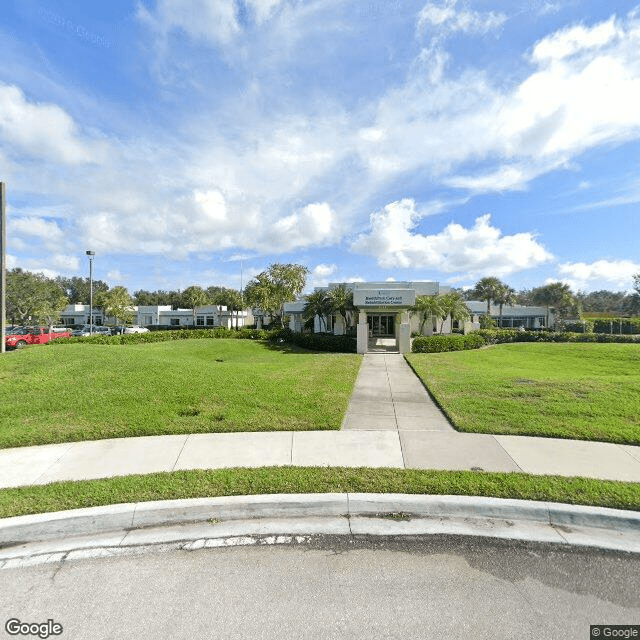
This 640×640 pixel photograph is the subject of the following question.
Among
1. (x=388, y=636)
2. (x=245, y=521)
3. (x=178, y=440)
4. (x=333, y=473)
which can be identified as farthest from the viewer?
(x=178, y=440)

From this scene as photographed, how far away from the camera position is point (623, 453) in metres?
5.48

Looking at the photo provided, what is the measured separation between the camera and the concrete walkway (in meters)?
4.96

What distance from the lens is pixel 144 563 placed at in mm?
3271

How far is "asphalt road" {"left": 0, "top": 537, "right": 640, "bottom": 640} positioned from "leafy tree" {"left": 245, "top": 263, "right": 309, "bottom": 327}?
34765mm

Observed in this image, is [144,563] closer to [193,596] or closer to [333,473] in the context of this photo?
[193,596]

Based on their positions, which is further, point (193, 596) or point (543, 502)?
point (543, 502)

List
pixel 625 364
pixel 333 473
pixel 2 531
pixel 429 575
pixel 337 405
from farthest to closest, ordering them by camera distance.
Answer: pixel 625 364
pixel 337 405
pixel 333 473
pixel 2 531
pixel 429 575

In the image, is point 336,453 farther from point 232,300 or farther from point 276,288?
point 232,300

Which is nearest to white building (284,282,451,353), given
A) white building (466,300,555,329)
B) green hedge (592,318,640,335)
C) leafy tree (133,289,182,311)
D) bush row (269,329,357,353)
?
bush row (269,329,357,353)

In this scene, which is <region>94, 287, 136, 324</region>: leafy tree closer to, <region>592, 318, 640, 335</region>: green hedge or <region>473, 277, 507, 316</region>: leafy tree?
<region>473, 277, 507, 316</region>: leafy tree

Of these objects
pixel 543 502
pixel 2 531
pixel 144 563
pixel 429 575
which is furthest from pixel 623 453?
pixel 2 531

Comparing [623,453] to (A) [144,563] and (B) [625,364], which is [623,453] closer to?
(A) [144,563]

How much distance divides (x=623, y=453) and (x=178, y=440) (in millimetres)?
6998

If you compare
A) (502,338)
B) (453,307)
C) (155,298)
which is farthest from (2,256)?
(155,298)
